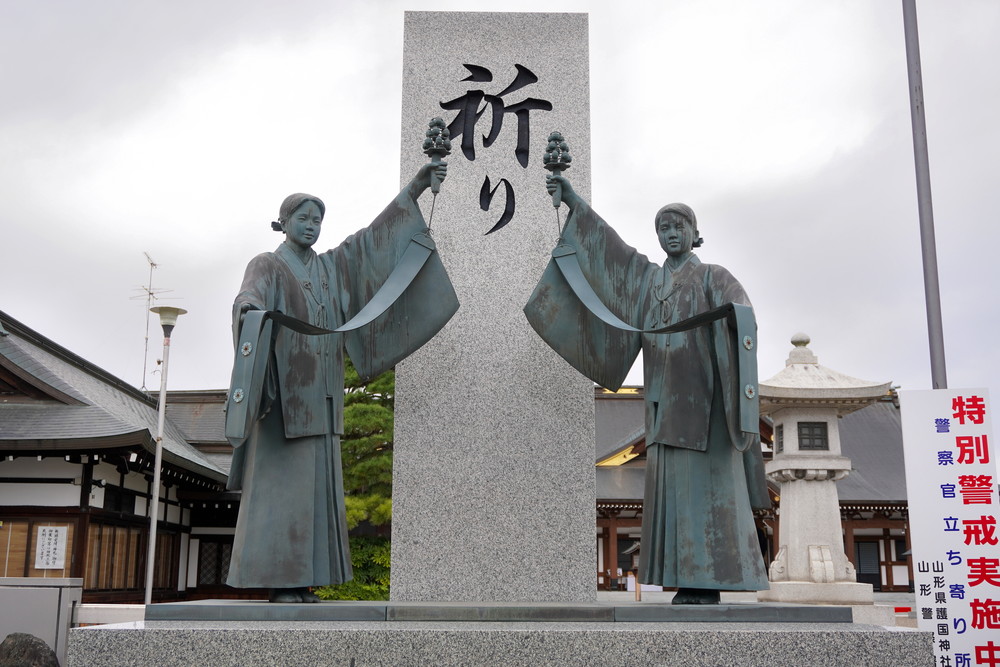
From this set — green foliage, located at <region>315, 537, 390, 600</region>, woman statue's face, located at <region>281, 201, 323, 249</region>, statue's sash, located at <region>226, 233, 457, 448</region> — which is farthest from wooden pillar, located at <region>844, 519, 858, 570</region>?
statue's sash, located at <region>226, 233, 457, 448</region>

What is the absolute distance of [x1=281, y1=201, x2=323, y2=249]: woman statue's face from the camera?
403 centimetres

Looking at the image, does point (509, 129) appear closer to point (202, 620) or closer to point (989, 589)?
point (202, 620)

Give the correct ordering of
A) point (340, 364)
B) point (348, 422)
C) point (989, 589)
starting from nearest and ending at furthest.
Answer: point (340, 364), point (989, 589), point (348, 422)

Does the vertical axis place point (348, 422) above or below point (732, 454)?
above

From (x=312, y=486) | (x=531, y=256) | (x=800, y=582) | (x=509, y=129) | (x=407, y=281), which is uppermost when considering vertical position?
(x=509, y=129)

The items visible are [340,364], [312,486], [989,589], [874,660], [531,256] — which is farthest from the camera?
[989,589]

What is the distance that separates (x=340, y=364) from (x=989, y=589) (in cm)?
524

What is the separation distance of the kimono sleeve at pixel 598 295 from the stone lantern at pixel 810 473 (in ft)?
39.0

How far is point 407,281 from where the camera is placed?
163 inches

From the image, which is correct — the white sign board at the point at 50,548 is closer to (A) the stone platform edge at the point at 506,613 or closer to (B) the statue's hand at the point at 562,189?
(A) the stone platform edge at the point at 506,613

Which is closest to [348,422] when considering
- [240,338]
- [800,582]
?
[800,582]

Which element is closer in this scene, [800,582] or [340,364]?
[340,364]

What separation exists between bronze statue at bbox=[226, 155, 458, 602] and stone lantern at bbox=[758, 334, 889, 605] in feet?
Answer: 40.2

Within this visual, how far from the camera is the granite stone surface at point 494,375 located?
4469mm
